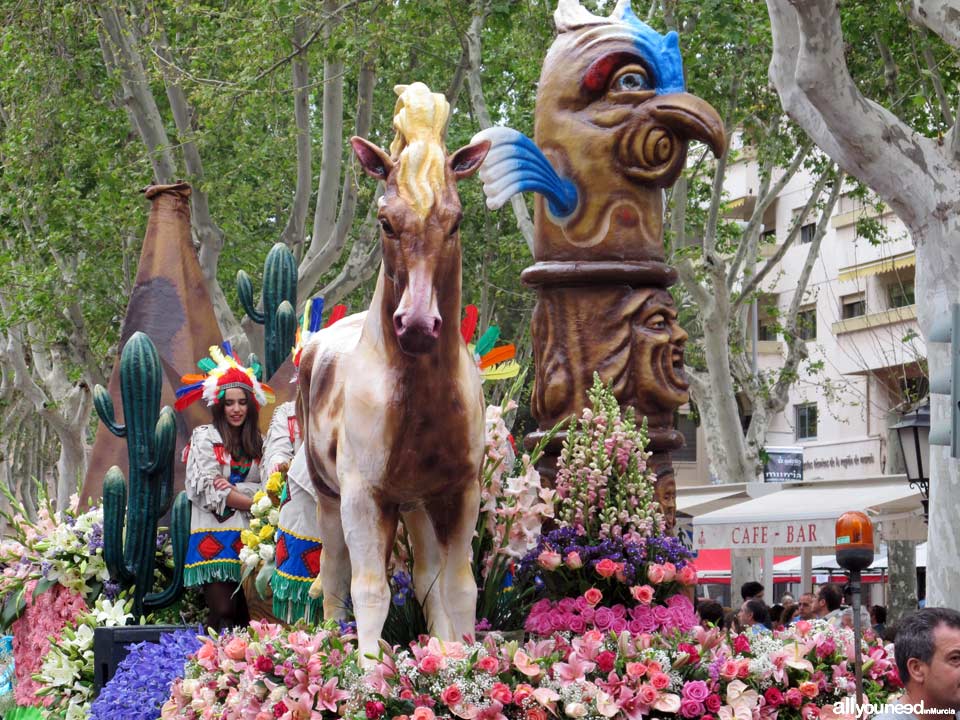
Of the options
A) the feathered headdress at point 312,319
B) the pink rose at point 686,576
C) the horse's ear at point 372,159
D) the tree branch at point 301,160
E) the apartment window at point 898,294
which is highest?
the apartment window at point 898,294

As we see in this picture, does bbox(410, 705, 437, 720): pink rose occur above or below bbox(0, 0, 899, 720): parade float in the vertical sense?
below

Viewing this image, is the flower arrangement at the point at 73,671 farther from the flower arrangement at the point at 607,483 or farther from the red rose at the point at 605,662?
the red rose at the point at 605,662

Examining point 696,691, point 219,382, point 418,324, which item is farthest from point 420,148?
point 219,382

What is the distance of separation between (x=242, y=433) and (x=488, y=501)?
2.33 meters

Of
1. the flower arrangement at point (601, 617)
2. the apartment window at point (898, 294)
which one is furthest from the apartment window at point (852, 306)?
the flower arrangement at point (601, 617)

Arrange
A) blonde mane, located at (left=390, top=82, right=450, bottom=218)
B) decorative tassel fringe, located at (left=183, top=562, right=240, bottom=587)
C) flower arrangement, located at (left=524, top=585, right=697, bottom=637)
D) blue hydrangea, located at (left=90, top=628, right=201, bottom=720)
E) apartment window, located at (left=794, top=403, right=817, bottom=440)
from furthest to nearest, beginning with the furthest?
1. apartment window, located at (left=794, top=403, right=817, bottom=440)
2. decorative tassel fringe, located at (left=183, top=562, right=240, bottom=587)
3. blue hydrangea, located at (left=90, top=628, right=201, bottom=720)
4. flower arrangement, located at (left=524, top=585, right=697, bottom=637)
5. blonde mane, located at (left=390, top=82, right=450, bottom=218)

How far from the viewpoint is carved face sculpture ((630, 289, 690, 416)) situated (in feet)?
23.6

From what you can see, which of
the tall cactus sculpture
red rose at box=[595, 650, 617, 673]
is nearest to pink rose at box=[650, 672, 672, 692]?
red rose at box=[595, 650, 617, 673]

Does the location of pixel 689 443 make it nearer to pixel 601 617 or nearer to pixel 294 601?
pixel 294 601

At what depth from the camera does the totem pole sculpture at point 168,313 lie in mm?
10375

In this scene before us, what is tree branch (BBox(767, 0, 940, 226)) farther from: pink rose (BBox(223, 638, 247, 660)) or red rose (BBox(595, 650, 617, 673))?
pink rose (BBox(223, 638, 247, 660))

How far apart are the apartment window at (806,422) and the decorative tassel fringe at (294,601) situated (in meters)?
32.8

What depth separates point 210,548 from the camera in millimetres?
8297

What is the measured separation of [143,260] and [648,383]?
508 cm
